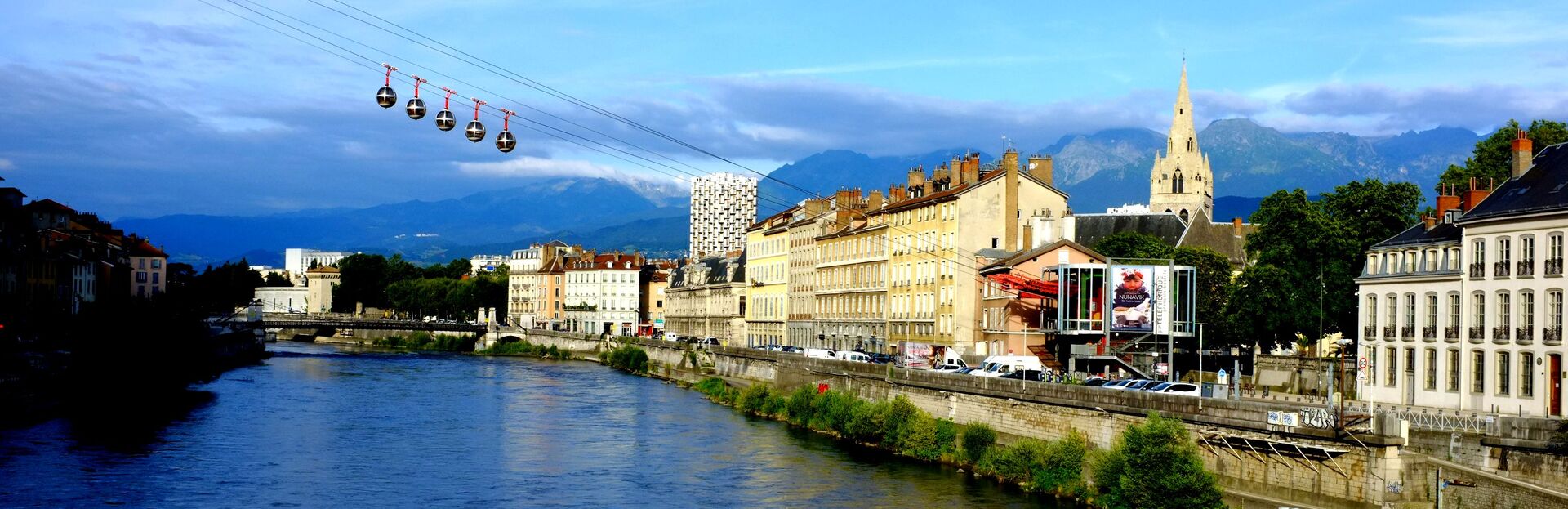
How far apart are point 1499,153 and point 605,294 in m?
118

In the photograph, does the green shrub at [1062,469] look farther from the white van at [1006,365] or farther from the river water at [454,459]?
the white van at [1006,365]

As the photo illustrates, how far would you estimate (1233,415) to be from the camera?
36969mm

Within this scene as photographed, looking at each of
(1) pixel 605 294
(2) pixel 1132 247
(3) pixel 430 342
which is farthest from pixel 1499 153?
(3) pixel 430 342

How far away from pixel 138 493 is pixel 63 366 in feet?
117

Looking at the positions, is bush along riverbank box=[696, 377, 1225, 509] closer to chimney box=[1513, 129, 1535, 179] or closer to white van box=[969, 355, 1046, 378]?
white van box=[969, 355, 1046, 378]

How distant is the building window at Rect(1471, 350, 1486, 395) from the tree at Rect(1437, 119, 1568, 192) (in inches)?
520

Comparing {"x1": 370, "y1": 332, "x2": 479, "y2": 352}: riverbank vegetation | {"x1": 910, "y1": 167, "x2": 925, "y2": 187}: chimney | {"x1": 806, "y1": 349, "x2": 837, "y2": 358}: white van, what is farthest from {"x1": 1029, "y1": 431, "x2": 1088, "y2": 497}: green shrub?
{"x1": 370, "y1": 332, "x2": 479, "y2": 352}: riverbank vegetation

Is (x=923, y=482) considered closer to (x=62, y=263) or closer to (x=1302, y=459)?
(x=1302, y=459)

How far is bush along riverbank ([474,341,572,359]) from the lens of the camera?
13962 cm

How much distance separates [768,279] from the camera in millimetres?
120438

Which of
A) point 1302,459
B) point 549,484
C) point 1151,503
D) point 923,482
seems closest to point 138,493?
point 549,484

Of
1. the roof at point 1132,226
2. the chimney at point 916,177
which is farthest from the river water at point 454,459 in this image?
the roof at point 1132,226

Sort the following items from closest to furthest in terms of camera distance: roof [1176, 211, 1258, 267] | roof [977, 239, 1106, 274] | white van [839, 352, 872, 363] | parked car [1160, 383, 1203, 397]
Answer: parked car [1160, 383, 1203, 397] < roof [977, 239, 1106, 274] < white van [839, 352, 872, 363] < roof [1176, 211, 1258, 267]

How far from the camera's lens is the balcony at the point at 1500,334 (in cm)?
4216
